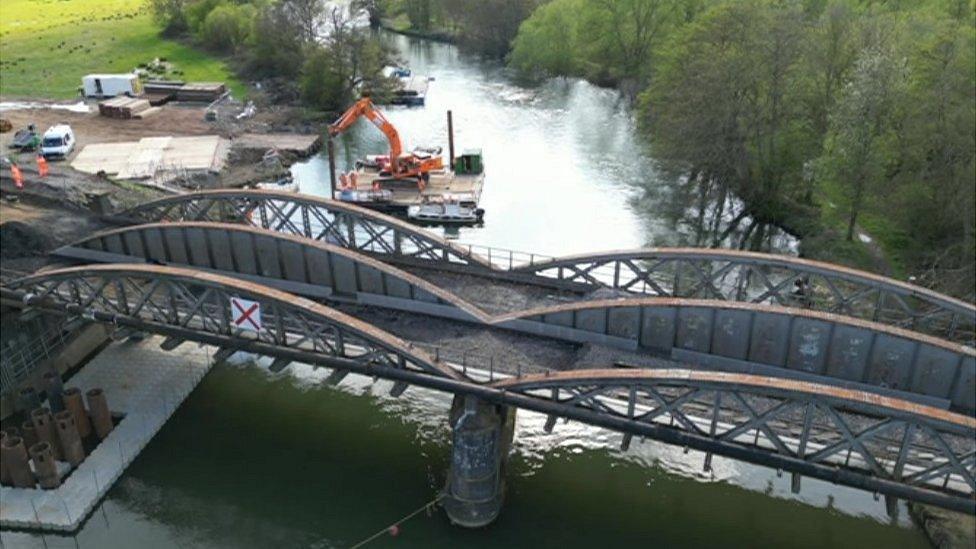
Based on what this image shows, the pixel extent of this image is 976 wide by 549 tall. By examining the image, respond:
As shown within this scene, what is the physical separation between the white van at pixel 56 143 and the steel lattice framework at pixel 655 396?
3100 cm

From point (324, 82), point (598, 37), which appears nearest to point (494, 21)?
point (598, 37)

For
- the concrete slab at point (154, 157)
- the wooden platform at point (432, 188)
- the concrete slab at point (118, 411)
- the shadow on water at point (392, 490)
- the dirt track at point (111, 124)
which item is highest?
the dirt track at point (111, 124)

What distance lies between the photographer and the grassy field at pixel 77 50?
253ft

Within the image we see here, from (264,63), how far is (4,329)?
56731 millimetres

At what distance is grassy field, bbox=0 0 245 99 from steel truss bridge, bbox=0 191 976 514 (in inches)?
2063

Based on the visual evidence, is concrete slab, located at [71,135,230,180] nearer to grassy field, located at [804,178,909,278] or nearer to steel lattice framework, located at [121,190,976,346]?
steel lattice framework, located at [121,190,976,346]

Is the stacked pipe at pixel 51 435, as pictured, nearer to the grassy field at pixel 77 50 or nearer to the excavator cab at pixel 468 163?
the excavator cab at pixel 468 163

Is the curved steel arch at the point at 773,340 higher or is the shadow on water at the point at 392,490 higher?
the curved steel arch at the point at 773,340

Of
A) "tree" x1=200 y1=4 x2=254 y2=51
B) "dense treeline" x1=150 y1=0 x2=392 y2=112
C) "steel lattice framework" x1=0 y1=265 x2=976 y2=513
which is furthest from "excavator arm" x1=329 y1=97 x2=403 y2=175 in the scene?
"tree" x1=200 y1=4 x2=254 y2=51

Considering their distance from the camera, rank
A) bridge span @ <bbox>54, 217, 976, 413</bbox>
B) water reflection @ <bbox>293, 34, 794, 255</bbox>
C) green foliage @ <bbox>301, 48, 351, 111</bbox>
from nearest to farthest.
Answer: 1. bridge span @ <bbox>54, 217, 976, 413</bbox>
2. water reflection @ <bbox>293, 34, 794, 255</bbox>
3. green foliage @ <bbox>301, 48, 351, 111</bbox>

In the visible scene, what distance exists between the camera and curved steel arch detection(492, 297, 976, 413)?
69.6ft

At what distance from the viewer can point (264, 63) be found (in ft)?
262

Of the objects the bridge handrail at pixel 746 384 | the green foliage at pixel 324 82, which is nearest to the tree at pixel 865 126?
the bridge handrail at pixel 746 384

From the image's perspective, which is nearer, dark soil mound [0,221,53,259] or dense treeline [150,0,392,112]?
dark soil mound [0,221,53,259]
